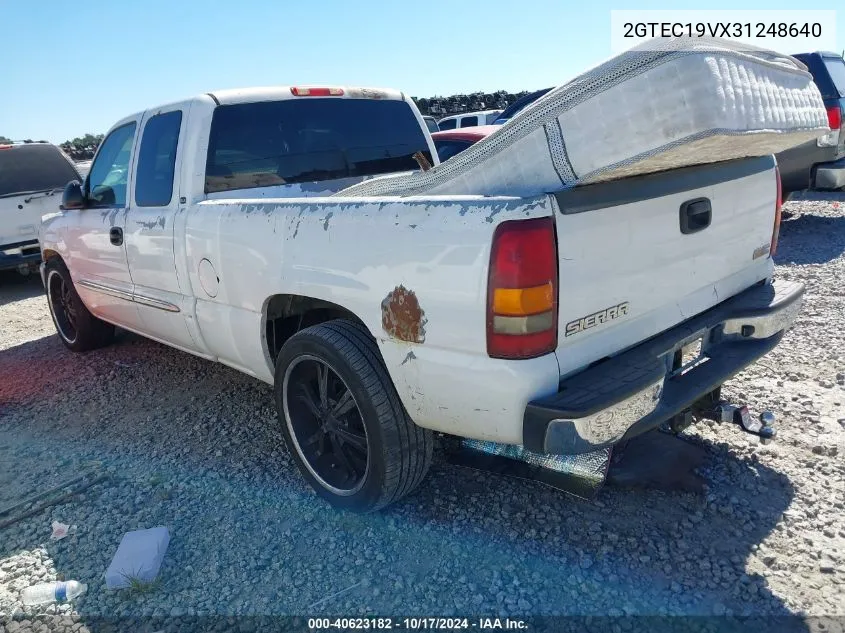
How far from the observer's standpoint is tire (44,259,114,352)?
17.5 ft

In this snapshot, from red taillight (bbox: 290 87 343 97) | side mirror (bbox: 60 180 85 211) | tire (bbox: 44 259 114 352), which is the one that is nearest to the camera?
red taillight (bbox: 290 87 343 97)

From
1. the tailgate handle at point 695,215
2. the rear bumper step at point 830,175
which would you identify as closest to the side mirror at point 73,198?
the tailgate handle at point 695,215

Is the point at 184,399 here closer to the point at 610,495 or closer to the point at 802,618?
the point at 610,495

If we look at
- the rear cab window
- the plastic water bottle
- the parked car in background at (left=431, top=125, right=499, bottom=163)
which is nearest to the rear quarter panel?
the plastic water bottle

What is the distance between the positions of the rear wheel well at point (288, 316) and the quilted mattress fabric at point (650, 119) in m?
0.94

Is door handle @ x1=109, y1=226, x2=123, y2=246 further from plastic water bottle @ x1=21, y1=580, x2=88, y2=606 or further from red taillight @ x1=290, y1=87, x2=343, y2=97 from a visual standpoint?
plastic water bottle @ x1=21, y1=580, x2=88, y2=606

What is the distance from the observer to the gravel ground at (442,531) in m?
2.31

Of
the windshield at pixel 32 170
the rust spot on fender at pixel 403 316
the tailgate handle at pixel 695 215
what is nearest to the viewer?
the rust spot on fender at pixel 403 316

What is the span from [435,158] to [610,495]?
8.53ft

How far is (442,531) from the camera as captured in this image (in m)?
2.71

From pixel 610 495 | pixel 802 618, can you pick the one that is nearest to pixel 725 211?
pixel 610 495

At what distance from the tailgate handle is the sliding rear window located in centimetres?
216

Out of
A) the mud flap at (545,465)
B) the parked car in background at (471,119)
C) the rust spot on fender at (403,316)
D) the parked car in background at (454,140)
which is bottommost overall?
the mud flap at (545,465)

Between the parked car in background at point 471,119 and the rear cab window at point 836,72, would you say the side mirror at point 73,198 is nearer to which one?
the rear cab window at point 836,72
